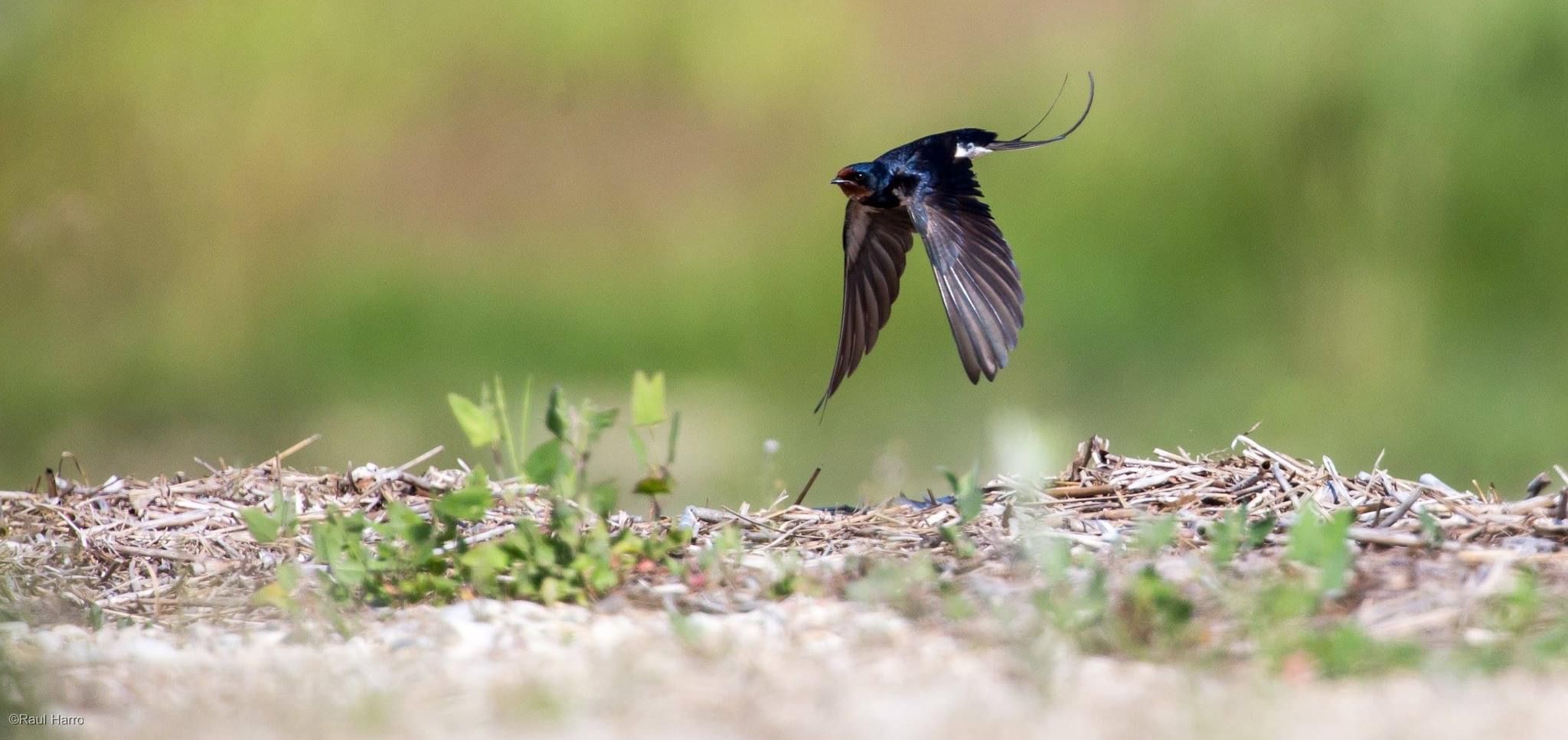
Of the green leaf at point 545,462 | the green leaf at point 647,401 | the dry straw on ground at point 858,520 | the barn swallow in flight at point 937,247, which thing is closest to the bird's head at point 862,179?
the barn swallow in flight at point 937,247

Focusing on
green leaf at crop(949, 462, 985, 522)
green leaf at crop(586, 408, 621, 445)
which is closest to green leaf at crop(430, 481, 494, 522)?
green leaf at crop(586, 408, 621, 445)

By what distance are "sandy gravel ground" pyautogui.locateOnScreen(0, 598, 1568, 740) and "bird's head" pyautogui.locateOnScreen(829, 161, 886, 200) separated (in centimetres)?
198

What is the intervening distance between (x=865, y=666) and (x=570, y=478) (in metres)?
0.61

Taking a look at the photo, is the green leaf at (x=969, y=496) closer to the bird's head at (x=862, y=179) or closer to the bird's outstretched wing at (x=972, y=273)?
the bird's outstretched wing at (x=972, y=273)

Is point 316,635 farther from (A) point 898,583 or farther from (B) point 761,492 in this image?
(B) point 761,492

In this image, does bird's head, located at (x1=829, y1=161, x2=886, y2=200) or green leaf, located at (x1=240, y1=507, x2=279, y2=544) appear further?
bird's head, located at (x1=829, y1=161, x2=886, y2=200)

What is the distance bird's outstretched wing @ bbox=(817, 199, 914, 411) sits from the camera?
3902 mm

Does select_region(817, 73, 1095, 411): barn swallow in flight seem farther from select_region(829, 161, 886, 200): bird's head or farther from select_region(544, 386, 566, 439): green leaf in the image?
select_region(544, 386, 566, 439): green leaf

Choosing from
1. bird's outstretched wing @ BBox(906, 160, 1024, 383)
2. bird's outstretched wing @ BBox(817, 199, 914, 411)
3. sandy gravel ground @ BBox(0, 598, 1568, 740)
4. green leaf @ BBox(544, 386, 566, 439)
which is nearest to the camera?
sandy gravel ground @ BBox(0, 598, 1568, 740)

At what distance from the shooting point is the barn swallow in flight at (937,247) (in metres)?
3.34

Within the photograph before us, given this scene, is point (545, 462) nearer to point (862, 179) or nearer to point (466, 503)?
point (466, 503)

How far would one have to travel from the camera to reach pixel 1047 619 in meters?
1.97

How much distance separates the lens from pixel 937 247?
3.51 metres

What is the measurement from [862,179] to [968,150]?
279 mm
